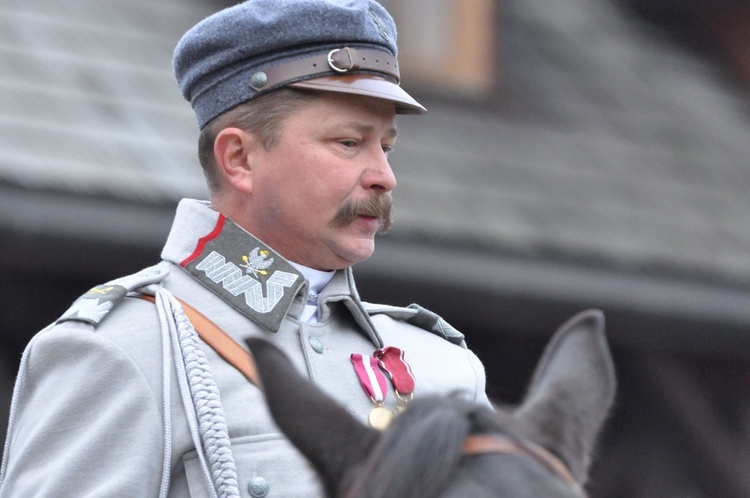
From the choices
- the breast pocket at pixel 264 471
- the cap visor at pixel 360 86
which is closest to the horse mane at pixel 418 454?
the breast pocket at pixel 264 471

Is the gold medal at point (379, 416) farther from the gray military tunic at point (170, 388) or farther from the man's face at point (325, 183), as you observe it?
the man's face at point (325, 183)

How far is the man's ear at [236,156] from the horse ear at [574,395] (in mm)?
743

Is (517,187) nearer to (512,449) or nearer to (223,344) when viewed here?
(223,344)

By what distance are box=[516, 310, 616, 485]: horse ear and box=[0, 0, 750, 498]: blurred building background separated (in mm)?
2464

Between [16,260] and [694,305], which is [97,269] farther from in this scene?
[694,305]

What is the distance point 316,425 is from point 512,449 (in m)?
0.21

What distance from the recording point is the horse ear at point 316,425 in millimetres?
1549

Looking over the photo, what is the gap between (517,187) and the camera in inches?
237

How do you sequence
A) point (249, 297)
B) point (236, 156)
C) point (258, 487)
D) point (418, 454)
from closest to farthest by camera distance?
point (418, 454) < point (258, 487) < point (249, 297) < point (236, 156)

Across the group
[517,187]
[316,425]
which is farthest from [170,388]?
[517,187]

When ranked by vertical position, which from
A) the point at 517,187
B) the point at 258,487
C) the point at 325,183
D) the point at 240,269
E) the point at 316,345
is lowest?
the point at 517,187

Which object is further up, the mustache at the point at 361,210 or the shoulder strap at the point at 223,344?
the mustache at the point at 361,210

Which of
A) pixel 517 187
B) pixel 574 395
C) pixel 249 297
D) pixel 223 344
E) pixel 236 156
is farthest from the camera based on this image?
pixel 517 187

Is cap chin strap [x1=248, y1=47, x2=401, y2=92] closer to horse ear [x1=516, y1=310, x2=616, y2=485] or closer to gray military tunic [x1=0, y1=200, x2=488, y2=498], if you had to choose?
gray military tunic [x1=0, y1=200, x2=488, y2=498]
